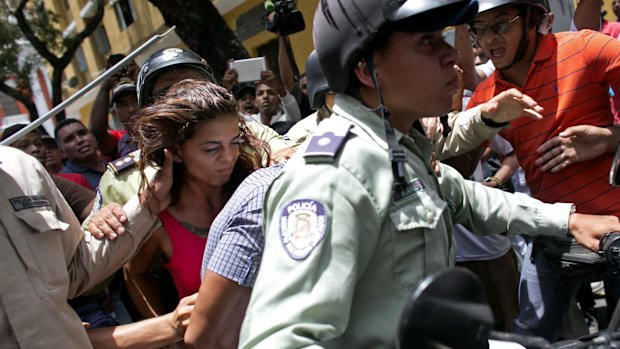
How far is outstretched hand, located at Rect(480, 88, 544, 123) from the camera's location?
7.61ft

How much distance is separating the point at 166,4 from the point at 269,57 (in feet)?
25.5

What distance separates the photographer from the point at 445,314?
0.94 m

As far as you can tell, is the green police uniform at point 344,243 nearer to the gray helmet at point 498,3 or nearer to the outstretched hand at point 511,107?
the outstretched hand at point 511,107

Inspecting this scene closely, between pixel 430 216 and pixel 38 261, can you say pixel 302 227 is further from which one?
pixel 38 261

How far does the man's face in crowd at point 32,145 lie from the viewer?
181 inches

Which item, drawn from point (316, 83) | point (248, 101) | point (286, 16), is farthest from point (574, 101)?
point (248, 101)

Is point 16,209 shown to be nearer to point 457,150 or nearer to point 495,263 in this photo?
point 457,150

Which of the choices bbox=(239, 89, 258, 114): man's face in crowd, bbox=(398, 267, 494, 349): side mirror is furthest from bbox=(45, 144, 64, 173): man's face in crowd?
bbox=(398, 267, 494, 349): side mirror

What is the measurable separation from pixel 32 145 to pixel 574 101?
12.6 feet

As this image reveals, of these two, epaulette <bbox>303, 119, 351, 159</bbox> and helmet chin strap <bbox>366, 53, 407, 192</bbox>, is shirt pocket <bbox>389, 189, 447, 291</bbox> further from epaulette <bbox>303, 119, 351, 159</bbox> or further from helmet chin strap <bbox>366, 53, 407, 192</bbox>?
epaulette <bbox>303, 119, 351, 159</bbox>

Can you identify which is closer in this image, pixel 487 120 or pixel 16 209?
pixel 16 209

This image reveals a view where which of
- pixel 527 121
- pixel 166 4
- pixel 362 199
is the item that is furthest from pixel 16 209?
pixel 166 4

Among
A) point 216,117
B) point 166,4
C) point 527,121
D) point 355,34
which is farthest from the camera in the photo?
point 166,4

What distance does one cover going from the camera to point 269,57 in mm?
14727
